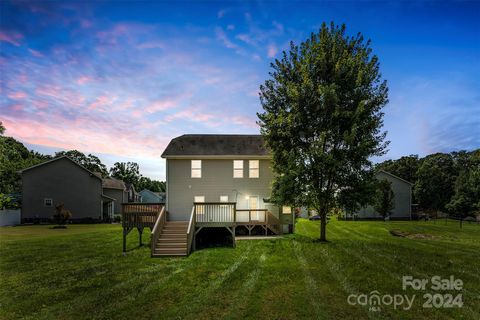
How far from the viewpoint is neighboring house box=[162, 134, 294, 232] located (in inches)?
770

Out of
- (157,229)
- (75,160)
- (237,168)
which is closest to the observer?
(157,229)

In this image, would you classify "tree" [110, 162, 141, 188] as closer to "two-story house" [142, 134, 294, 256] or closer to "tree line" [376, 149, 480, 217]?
"two-story house" [142, 134, 294, 256]

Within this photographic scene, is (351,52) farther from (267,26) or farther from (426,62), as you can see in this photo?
(267,26)

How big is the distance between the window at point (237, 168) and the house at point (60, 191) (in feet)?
77.2

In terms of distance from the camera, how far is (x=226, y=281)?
921 cm

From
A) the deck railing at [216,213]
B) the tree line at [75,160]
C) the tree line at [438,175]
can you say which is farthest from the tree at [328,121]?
the tree line at [75,160]

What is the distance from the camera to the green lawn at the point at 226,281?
690 cm

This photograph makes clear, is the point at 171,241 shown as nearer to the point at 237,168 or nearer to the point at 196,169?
the point at 196,169

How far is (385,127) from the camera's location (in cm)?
1633

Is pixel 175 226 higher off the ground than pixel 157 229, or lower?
lower

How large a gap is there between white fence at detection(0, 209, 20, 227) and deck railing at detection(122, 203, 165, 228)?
86.4 ft

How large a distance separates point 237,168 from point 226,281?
11594 millimetres

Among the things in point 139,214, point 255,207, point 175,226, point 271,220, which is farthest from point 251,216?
point 139,214

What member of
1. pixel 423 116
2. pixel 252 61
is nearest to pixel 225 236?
pixel 252 61
